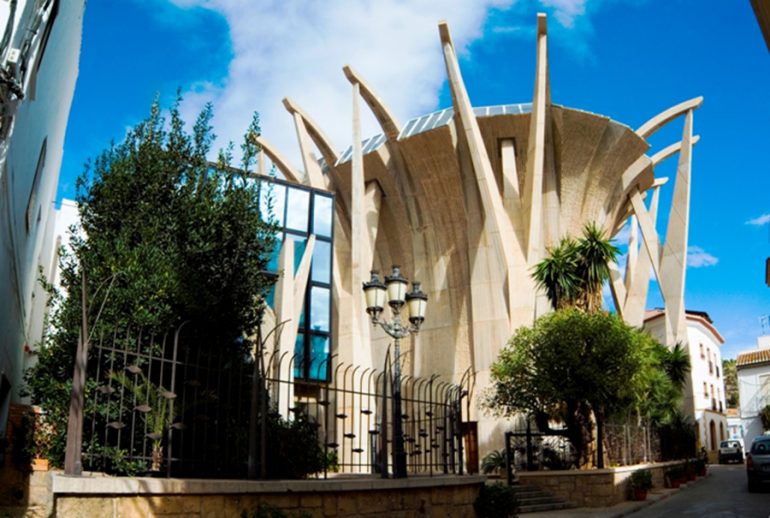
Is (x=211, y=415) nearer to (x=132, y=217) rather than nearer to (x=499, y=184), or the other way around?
(x=132, y=217)

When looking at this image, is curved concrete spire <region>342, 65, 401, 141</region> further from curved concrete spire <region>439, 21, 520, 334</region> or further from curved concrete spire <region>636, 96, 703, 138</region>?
curved concrete spire <region>636, 96, 703, 138</region>

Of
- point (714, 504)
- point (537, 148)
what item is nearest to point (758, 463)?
point (714, 504)

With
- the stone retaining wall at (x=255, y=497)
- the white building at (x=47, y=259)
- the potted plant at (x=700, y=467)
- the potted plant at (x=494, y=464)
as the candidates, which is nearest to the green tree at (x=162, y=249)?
the stone retaining wall at (x=255, y=497)

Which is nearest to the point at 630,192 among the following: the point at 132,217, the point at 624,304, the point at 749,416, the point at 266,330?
the point at 624,304

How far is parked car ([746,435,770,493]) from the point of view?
58.0ft

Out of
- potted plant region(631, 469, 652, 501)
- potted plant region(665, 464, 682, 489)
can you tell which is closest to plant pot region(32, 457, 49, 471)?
potted plant region(631, 469, 652, 501)

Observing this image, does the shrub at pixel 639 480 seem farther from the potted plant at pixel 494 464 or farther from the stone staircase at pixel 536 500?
A: the potted plant at pixel 494 464

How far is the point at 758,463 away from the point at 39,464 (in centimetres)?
1666

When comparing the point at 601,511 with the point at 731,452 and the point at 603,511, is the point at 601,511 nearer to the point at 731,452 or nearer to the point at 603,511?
the point at 603,511

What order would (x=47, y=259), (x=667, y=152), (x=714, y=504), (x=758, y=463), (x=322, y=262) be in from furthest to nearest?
1. (x=667, y=152)
2. (x=322, y=262)
3. (x=47, y=259)
4. (x=758, y=463)
5. (x=714, y=504)

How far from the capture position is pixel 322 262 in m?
28.0

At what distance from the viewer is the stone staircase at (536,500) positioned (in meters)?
15.6

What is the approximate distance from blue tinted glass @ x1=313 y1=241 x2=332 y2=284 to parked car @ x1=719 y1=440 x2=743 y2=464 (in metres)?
28.3

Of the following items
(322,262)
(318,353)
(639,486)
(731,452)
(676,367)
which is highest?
(322,262)
